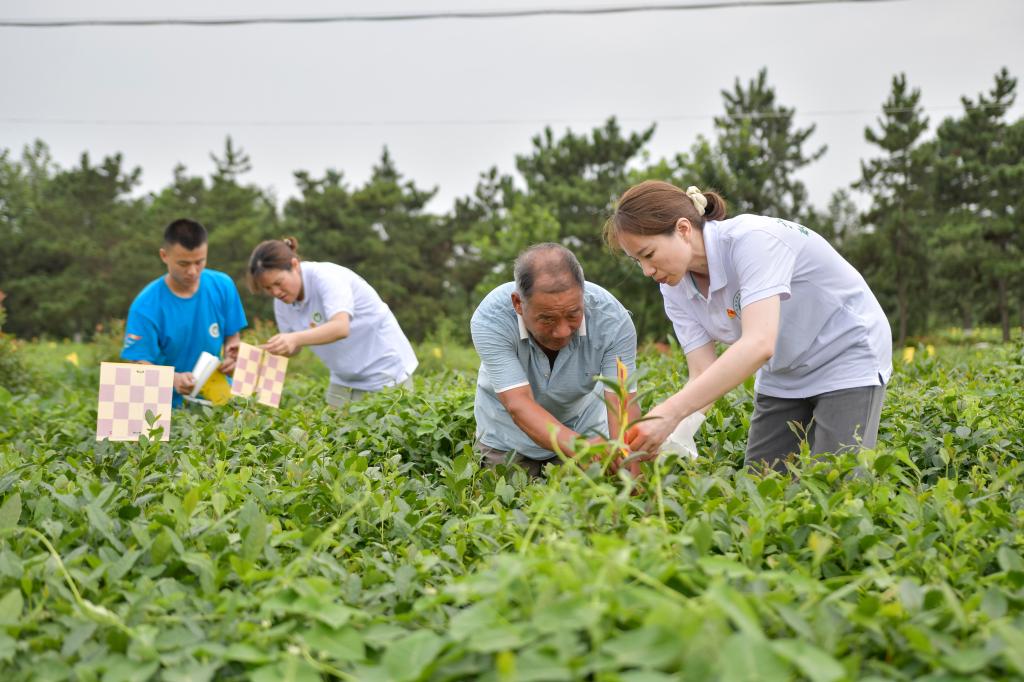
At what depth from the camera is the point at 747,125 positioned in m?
25.5

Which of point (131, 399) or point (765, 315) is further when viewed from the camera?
point (131, 399)

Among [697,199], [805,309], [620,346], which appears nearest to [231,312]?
[620,346]

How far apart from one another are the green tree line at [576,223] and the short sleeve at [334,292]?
53.2 ft

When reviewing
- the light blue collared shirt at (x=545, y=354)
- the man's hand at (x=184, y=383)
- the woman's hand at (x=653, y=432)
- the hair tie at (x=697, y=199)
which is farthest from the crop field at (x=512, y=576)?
the man's hand at (x=184, y=383)

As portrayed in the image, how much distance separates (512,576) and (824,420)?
203 centimetres

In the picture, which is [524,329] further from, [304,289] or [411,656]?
[304,289]

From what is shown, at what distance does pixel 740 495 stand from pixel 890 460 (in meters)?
0.39

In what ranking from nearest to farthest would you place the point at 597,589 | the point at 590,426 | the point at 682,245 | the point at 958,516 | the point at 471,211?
the point at 597,589 < the point at 958,516 < the point at 682,245 < the point at 590,426 < the point at 471,211

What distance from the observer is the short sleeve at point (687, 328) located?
3.14 metres

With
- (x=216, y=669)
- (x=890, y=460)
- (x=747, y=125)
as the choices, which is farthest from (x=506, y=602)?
(x=747, y=125)

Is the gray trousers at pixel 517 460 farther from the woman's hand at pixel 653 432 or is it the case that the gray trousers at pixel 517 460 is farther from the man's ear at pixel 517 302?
the woman's hand at pixel 653 432

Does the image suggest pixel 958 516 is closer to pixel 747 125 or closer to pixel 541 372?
pixel 541 372

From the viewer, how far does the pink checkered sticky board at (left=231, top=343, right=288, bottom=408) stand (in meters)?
3.99

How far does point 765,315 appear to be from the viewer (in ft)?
8.13
